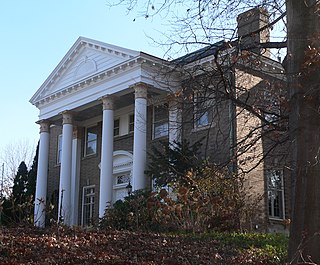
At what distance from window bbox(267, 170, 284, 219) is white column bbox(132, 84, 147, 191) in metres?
5.25

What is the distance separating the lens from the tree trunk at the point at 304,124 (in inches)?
310

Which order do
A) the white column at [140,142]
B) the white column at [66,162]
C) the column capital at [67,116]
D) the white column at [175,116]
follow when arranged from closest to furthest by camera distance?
the white column at [175,116] < the white column at [140,142] < the white column at [66,162] < the column capital at [67,116]

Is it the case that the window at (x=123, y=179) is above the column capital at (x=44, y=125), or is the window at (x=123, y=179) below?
below

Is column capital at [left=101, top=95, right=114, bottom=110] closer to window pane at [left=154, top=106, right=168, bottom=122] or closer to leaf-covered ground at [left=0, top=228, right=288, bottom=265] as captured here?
window pane at [left=154, top=106, right=168, bottom=122]

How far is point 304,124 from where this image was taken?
828 cm

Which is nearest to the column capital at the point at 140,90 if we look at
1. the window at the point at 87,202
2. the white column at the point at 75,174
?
the window at the point at 87,202

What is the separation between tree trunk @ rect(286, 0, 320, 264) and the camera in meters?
7.86

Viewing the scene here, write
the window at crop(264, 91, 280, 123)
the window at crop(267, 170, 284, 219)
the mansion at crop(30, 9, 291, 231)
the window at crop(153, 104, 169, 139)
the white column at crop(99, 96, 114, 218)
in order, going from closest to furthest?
the window at crop(264, 91, 280, 123) < the mansion at crop(30, 9, 291, 231) < the window at crop(267, 170, 284, 219) < the white column at crop(99, 96, 114, 218) < the window at crop(153, 104, 169, 139)

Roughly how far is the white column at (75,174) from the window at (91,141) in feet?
1.66

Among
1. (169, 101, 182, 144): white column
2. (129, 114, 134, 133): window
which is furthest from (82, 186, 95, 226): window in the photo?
(169, 101, 182, 144): white column

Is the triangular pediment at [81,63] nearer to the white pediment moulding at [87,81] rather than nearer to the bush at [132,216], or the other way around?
the white pediment moulding at [87,81]

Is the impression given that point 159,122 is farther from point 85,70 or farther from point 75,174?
point 75,174

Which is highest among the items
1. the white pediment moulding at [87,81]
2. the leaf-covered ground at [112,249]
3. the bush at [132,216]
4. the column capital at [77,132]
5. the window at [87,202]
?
the white pediment moulding at [87,81]

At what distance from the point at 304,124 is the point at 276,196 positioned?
15820 mm
